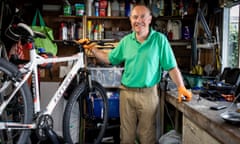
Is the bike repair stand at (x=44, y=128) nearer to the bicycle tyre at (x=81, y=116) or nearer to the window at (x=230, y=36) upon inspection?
the bicycle tyre at (x=81, y=116)

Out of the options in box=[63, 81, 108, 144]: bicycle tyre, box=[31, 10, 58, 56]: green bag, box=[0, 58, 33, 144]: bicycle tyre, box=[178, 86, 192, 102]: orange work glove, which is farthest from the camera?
box=[31, 10, 58, 56]: green bag

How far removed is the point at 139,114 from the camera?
2.41 metres

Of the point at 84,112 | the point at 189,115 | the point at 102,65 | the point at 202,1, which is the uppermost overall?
the point at 202,1

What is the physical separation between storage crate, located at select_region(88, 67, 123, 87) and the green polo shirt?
2.78ft

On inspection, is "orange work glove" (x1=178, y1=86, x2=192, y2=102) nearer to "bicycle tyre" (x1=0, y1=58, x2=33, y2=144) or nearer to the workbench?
the workbench

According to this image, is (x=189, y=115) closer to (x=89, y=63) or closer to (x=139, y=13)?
(x=139, y=13)

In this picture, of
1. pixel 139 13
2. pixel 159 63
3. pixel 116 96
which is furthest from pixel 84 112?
pixel 139 13

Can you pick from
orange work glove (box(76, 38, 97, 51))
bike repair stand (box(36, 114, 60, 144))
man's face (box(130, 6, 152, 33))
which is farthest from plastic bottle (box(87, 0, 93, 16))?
bike repair stand (box(36, 114, 60, 144))

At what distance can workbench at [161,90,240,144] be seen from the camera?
55.3 inches

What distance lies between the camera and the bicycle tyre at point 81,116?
241cm

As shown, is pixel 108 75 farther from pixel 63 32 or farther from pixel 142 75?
pixel 142 75

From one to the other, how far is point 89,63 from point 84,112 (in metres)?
0.85

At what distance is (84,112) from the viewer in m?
2.80

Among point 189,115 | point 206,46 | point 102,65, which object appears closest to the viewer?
point 189,115
